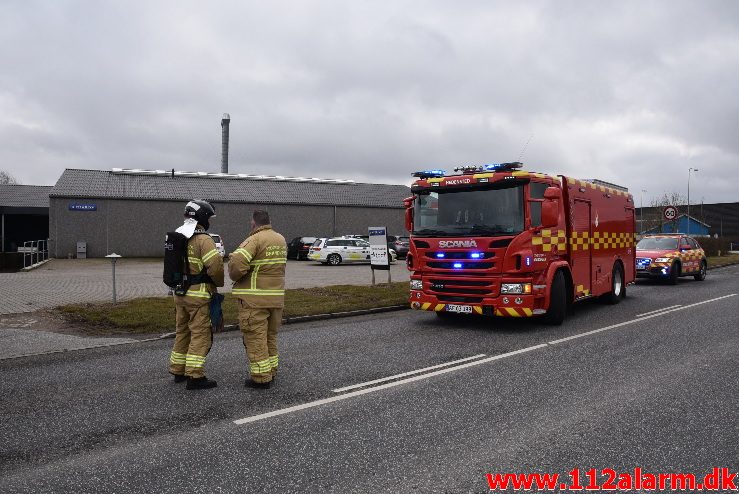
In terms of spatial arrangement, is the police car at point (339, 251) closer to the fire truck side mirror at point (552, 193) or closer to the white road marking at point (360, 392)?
the fire truck side mirror at point (552, 193)

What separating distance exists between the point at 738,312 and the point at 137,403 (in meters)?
11.6

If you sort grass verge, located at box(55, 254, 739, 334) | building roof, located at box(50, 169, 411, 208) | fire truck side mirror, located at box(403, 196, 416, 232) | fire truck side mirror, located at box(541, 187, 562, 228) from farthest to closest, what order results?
1. building roof, located at box(50, 169, 411, 208)
2. fire truck side mirror, located at box(403, 196, 416, 232)
3. grass verge, located at box(55, 254, 739, 334)
4. fire truck side mirror, located at box(541, 187, 562, 228)

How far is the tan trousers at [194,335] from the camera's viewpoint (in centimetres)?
593

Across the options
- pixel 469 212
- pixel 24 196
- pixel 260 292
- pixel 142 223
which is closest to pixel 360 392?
pixel 260 292

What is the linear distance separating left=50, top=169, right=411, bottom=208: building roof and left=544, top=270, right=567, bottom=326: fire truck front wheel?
31.8 meters

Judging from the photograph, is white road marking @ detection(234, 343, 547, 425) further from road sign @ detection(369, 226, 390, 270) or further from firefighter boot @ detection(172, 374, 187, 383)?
road sign @ detection(369, 226, 390, 270)

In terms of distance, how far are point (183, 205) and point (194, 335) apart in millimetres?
32612

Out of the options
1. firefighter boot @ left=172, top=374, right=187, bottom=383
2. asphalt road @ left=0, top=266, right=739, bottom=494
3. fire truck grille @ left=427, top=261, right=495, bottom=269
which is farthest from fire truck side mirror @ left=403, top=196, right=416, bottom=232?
firefighter boot @ left=172, top=374, right=187, bottom=383

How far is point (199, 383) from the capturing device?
19.5ft

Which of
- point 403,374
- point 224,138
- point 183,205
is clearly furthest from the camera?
point 224,138

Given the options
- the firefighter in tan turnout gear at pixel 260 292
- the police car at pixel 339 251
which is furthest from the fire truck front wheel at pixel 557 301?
the police car at pixel 339 251

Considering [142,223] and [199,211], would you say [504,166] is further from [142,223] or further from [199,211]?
[142,223]

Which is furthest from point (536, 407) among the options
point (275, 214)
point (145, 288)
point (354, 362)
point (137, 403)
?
point (275, 214)

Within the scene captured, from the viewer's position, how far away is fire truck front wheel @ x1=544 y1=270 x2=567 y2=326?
394 inches
